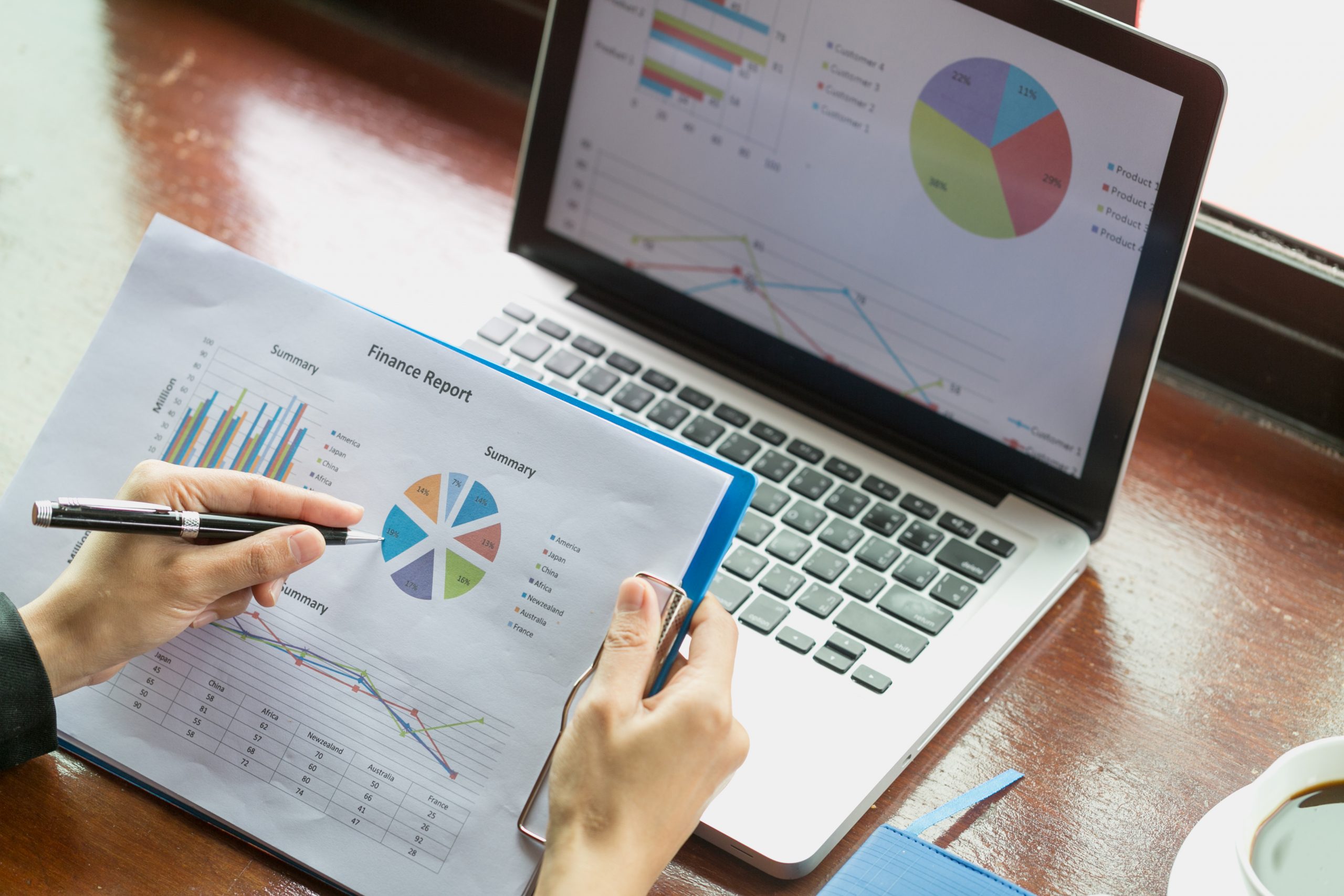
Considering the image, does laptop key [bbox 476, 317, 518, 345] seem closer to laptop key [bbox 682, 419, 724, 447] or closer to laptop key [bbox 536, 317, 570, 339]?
laptop key [bbox 536, 317, 570, 339]

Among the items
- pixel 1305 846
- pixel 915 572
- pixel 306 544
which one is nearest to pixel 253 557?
pixel 306 544

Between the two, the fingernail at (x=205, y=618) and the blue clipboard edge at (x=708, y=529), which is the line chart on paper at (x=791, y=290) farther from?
the fingernail at (x=205, y=618)

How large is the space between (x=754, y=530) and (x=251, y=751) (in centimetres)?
30

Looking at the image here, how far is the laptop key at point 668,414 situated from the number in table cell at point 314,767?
12.4 inches

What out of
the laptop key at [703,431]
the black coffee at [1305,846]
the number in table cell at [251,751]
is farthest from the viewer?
the laptop key at [703,431]

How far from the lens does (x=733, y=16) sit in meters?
0.78

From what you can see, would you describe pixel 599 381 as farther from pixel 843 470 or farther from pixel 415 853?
pixel 415 853

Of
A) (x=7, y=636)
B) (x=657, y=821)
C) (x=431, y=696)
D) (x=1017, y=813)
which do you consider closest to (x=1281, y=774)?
(x=1017, y=813)

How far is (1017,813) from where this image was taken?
25.3 inches

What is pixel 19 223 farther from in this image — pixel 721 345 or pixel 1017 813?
pixel 1017 813

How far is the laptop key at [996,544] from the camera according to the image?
75 centimetres

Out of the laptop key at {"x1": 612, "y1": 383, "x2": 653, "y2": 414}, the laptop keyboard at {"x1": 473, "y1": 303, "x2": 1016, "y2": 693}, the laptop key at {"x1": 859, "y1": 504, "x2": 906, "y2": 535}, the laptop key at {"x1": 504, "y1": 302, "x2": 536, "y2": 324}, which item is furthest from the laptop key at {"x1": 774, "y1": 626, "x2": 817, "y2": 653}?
the laptop key at {"x1": 504, "y1": 302, "x2": 536, "y2": 324}

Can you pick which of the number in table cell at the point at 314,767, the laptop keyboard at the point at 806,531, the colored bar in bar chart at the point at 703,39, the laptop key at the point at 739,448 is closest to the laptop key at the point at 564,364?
the laptop keyboard at the point at 806,531

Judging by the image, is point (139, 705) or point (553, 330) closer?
point (139, 705)
